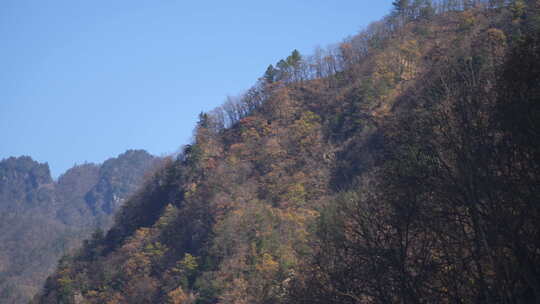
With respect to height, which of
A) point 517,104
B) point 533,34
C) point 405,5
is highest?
point 405,5

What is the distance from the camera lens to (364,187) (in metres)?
17.7

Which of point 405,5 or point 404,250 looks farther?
point 405,5

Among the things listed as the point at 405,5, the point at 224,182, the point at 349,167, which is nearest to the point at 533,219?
the point at 349,167

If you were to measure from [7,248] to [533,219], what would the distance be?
477ft

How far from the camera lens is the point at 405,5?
213 feet

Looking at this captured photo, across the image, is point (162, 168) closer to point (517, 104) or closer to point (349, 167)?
point (349, 167)

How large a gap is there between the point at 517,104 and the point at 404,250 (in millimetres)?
4513

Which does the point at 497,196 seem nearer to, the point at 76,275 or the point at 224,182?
the point at 224,182

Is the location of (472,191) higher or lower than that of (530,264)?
higher

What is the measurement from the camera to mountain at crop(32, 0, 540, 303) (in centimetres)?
1116

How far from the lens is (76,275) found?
200ft

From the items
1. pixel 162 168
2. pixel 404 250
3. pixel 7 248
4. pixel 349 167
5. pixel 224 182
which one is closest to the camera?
pixel 404 250

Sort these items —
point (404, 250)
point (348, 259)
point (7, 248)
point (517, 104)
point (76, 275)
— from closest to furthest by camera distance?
point (517, 104) < point (404, 250) < point (348, 259) < point (76, 275) < point (7, 248)

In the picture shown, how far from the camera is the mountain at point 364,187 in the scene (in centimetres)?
1116
